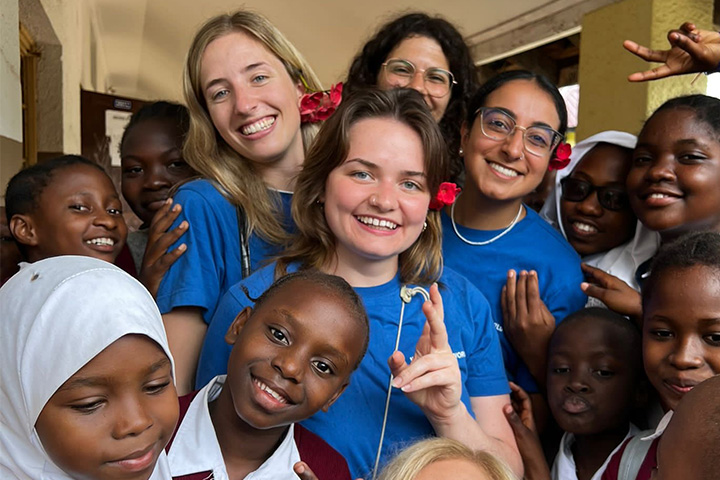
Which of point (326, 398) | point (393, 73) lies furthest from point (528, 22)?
point (326, 398)

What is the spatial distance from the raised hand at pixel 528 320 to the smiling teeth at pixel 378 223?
530 mm

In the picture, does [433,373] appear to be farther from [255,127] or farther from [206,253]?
[255,127]

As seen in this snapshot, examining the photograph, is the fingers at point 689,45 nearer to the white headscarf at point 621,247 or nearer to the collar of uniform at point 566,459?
the white headscarf at point 621,247

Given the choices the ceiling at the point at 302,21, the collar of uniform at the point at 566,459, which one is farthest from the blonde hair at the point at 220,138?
the ceiling at the point at 302,21

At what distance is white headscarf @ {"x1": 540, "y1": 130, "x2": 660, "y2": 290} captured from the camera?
2281 millimetres

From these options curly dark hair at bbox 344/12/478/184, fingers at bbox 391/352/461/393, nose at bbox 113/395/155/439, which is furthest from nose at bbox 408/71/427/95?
nose at bbox 113/395/155/439

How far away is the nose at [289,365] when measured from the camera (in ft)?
4.69

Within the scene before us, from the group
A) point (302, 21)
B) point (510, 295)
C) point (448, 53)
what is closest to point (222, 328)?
point (510, 295)

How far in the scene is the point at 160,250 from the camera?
190cm

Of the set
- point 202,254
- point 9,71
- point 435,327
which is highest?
point 9,71

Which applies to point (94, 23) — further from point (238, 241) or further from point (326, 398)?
point (326, 398)

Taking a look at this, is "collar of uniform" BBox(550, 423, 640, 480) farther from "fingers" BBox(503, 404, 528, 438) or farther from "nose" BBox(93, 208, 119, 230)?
"nose" BBox(93, 208, 119, 230)

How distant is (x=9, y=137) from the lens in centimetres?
277

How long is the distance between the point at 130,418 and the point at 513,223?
5.01 ft
